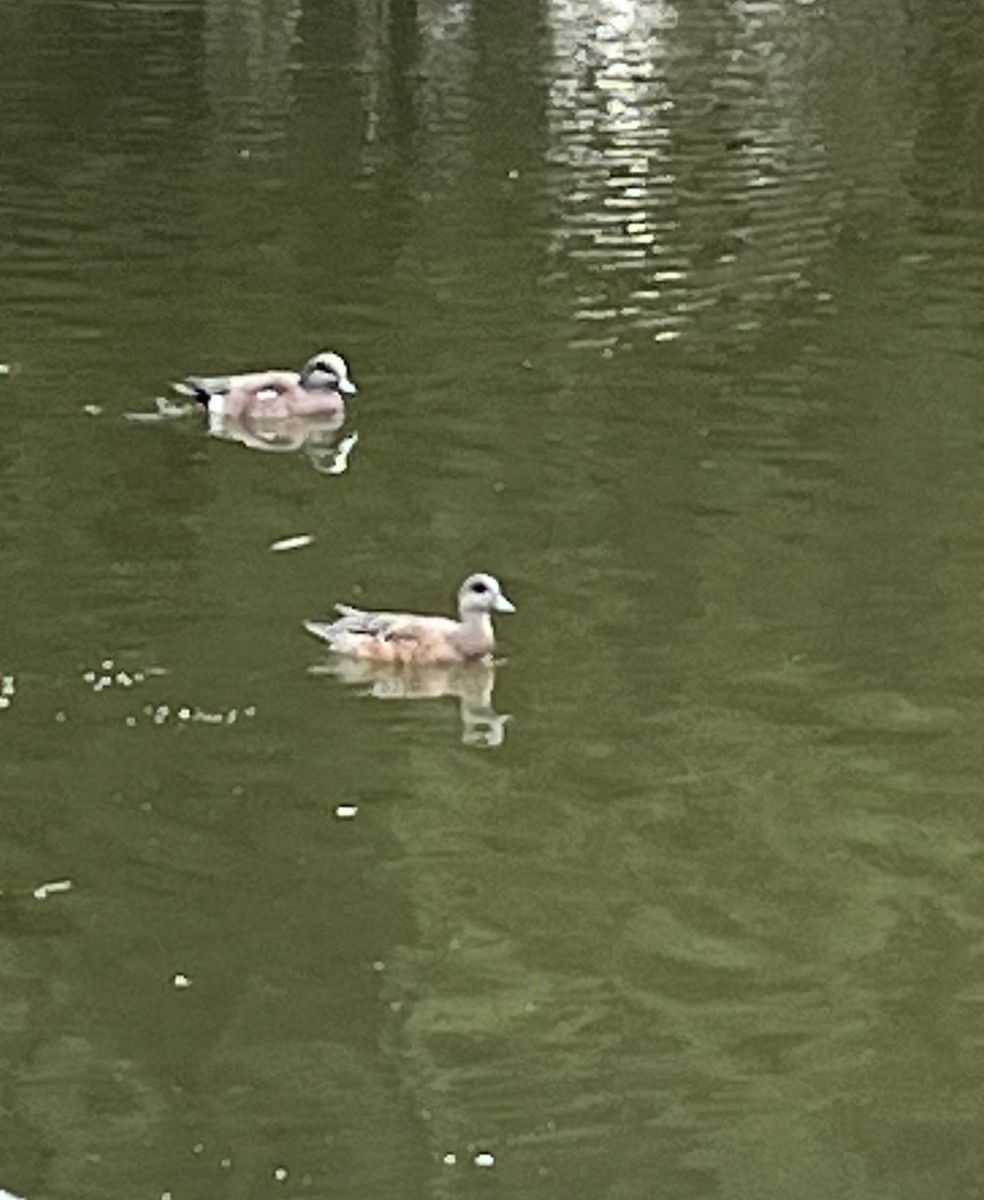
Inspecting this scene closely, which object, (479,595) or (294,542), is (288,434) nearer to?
(294,542)

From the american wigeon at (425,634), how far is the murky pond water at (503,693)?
105mm

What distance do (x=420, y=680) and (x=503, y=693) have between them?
32cm

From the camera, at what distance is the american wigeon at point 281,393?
44.0 feet

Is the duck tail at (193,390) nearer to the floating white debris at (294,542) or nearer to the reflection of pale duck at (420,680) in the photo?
the floating white debris at (294,542)

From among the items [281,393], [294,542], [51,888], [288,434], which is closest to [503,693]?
[294,542]

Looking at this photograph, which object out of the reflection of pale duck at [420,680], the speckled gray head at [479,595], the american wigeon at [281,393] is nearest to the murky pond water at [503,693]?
the reflection of pale duck at [420,680]

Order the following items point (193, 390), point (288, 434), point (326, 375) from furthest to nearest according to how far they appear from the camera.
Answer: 1. point (193, 390)
2. point (326, 375)
3. point (288, 434)

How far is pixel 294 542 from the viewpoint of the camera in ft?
38.5

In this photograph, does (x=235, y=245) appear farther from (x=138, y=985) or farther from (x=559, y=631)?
(x=138, y=985)

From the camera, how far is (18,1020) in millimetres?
7824

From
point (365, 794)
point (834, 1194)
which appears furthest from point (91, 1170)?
point (365, 794)

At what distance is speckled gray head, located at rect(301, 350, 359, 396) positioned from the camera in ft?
44.1

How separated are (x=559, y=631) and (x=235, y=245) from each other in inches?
270

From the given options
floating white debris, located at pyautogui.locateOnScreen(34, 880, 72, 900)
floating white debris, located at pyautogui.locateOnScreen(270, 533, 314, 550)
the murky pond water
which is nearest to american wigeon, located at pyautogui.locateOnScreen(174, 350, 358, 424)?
the murky pond water
